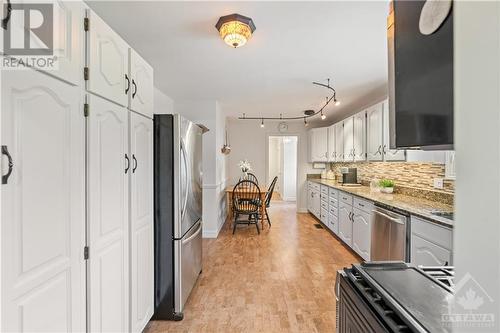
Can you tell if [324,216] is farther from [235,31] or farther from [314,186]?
[235,31]

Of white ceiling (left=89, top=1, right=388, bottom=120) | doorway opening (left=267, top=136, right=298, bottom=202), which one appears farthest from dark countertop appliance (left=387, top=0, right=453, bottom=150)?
doorway opening (left=267, top=136, right=298, bottom=202)

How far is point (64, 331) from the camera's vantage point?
1143 mm

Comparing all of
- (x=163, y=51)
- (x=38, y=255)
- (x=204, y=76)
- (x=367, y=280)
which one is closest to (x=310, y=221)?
(x=204, y=76)

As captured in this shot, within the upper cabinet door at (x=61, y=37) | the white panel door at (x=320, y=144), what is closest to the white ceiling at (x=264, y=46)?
the upper cabinet door at (x=61, y=37)

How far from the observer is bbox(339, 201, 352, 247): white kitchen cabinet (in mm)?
3992

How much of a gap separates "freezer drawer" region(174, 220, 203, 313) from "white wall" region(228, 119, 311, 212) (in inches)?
165

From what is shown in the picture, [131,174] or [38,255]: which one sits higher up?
[131,174]

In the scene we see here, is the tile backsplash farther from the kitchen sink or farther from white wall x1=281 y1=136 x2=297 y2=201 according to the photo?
white wall x1=281 y1=136 x2=297 y2=201

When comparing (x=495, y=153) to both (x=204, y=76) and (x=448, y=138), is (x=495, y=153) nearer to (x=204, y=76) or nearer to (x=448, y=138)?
(x=448, y=138)

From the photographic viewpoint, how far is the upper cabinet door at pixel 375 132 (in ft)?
12.5

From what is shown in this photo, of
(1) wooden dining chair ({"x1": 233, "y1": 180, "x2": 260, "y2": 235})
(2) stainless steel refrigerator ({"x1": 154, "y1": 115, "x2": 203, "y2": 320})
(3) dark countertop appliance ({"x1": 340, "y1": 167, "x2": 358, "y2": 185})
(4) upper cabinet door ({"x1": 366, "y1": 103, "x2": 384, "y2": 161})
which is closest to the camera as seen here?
(2) stainless steel refrigerator ({"x1": 154, "y1": 115, "x2": 203, "y2": 320})

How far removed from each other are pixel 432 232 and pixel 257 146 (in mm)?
5146

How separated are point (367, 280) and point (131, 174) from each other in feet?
4.78

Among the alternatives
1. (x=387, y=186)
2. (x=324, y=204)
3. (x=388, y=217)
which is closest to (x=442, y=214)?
(x=388, y=217)
